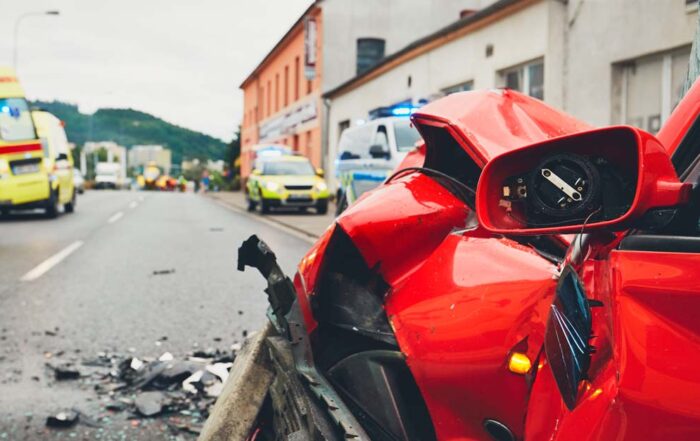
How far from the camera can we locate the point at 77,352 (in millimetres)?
4949

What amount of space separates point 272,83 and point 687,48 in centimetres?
3799

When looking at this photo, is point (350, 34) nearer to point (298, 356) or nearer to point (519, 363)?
point (298, 356)

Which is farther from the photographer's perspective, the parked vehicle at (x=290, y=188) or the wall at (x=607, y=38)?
the parked vehicle at (x=290, y=188)

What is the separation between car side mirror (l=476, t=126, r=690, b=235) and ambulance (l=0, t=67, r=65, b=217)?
16.6 metres

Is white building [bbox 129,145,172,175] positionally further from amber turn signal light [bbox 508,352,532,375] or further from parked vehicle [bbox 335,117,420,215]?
amber turn signal light [bbox 508,352,532,375]

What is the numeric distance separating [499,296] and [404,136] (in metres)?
11.7

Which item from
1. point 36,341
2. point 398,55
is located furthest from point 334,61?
point 36,341

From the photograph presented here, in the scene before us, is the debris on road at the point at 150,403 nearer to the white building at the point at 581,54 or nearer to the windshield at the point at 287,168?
the white building at the point at 581,54

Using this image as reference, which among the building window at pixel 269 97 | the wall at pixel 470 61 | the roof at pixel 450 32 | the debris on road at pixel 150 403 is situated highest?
the building window at pixel 269 97

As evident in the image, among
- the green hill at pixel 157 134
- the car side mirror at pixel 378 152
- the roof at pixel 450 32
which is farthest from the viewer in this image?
the green hill at pixel 157 134

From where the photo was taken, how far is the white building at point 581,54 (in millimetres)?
12562

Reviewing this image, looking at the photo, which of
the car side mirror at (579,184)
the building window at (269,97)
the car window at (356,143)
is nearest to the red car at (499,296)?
the car side mirror at (579,184)

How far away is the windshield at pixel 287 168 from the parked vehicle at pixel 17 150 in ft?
22.3

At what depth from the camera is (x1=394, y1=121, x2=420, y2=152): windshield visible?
13.0 m
